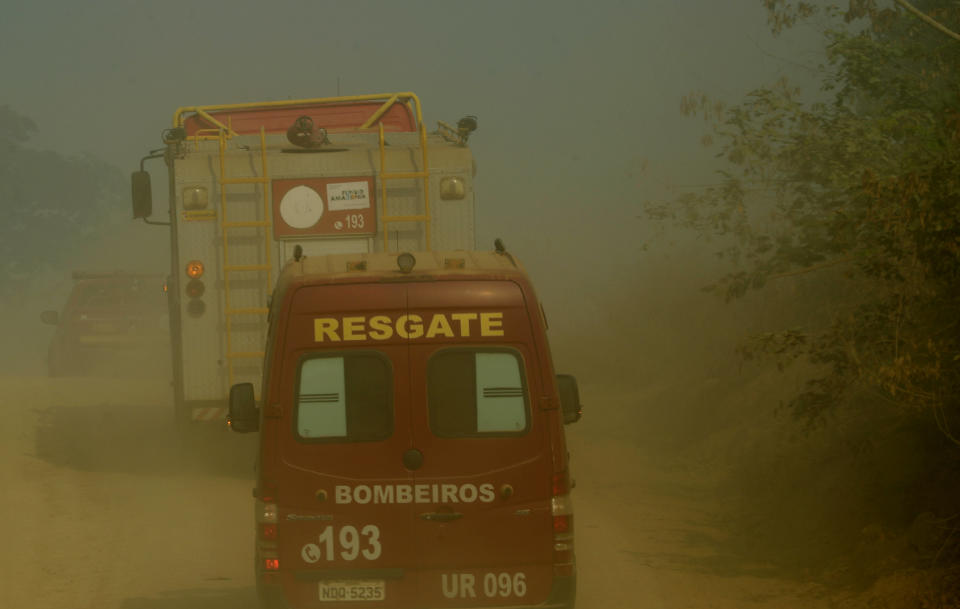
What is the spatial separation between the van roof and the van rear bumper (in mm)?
1546

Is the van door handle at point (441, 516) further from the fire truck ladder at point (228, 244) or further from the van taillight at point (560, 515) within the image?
the fire truck ladder at point (228, 244)

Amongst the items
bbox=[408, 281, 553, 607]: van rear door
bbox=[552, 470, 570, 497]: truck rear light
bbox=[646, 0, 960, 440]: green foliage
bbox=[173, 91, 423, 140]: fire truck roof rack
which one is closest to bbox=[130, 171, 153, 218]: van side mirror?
bbox=[173, 91, 423, 140]: fire truck roof rack

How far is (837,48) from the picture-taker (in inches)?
454

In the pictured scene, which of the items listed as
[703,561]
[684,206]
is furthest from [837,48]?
[703,561]

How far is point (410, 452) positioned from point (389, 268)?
38.6 inches

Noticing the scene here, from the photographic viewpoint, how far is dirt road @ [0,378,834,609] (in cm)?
880

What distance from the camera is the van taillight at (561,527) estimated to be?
6484 millimetres

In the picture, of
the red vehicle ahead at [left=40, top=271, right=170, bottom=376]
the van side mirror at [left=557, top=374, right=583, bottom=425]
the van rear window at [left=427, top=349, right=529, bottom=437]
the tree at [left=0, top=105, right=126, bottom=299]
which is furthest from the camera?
the tree at [left=0, top=105, right=126, bottom=299]

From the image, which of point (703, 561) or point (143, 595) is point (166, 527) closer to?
point (143, 595)

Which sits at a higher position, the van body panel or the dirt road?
the van body panel

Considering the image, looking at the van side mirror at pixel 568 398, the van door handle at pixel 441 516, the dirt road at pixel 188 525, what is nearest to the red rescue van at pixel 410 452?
the van door handle at pixel 441 516

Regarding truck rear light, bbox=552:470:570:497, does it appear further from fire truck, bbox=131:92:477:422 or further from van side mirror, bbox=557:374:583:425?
fire truck, bbox=131:92:477:422

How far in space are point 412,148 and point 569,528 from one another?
602 cm

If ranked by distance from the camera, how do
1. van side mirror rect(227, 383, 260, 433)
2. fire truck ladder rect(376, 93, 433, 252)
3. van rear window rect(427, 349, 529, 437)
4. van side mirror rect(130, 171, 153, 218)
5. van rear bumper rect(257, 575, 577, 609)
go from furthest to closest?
van side mirror rect(130, 171, 153, 218)
fire truck ladder rect(376, 93, 433, 252)
van side mirror rect(227, 383, 260, 433)
van rear window rect(427, 349, 529, 437)
van rear bumper rect(257, 575, 577, 609)
